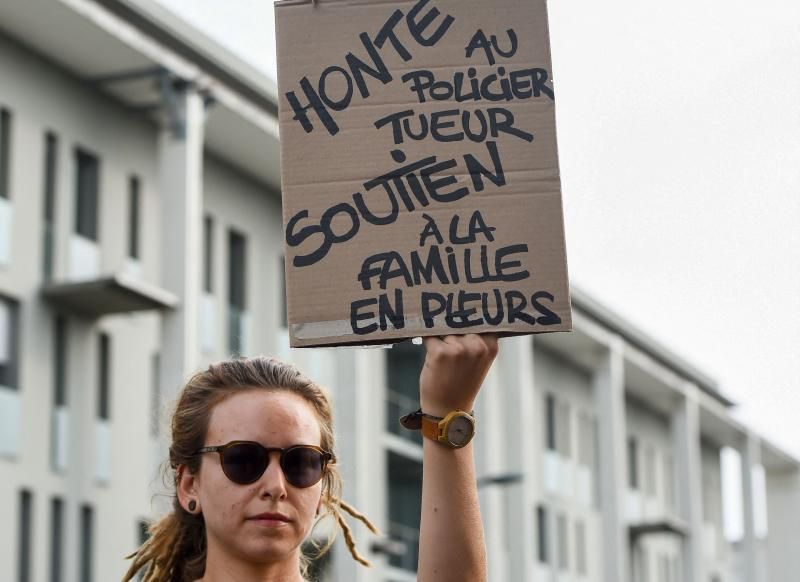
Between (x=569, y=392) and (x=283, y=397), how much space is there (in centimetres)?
4201

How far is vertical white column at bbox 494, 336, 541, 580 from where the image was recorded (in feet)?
116

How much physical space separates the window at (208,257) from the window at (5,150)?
18.0 ft

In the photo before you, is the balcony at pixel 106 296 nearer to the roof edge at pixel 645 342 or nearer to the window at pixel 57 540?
the window at pixel 57 540

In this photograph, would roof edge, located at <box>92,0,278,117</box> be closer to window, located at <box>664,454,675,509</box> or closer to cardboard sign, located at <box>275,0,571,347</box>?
cardboard sign, located at <box>275,0,571,347</box>

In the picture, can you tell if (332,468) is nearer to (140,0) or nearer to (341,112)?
(341,112)

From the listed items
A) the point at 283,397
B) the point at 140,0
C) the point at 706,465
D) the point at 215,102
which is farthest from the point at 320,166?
the point at 706,465

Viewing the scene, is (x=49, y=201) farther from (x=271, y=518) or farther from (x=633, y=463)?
(x=633, y=463)

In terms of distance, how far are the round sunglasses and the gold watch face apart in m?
0.31

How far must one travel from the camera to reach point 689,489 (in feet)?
155

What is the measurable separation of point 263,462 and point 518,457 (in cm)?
3288

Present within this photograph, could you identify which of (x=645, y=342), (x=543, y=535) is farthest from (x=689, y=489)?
(x=543, y=535)

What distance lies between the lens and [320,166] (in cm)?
380

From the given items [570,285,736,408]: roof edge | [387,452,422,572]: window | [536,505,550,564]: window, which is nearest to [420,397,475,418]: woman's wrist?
[387,452,422,572]: window

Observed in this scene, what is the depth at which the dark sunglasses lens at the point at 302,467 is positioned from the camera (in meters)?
3.66
